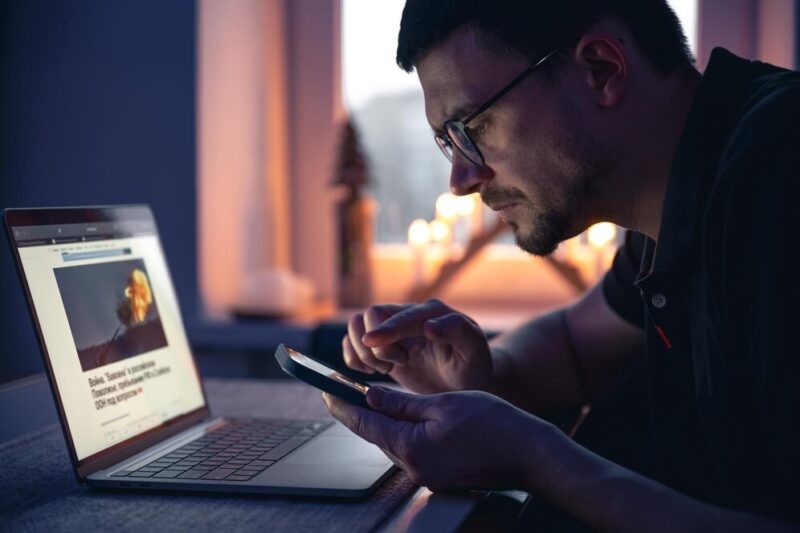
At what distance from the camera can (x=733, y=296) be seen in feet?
2.38

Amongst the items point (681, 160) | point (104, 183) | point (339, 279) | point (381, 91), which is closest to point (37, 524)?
point (681, 160)

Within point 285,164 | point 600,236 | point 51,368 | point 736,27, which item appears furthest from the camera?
point 285,164

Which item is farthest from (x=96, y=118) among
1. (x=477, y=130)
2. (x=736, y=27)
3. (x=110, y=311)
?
(x=736, y=27)

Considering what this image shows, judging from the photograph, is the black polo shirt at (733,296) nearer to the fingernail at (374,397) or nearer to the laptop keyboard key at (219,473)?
the fingernail at (374,397)

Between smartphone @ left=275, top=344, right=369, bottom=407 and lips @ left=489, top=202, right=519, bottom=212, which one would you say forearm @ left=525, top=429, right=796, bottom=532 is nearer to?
smartphone @ left=275, top=344, right=369, bottom=407

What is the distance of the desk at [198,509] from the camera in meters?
0.68

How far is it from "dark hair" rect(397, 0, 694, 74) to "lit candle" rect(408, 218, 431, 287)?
1248mm

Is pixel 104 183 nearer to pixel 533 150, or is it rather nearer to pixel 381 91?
pixel 533 150

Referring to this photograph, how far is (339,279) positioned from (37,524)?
166 centimetres

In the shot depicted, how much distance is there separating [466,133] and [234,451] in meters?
0.49

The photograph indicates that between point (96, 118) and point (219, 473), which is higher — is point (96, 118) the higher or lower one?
the higher one

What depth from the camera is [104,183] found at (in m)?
1.46

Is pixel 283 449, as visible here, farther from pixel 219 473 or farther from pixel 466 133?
pixel 466 133

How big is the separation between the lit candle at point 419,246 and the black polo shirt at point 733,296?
4.15 feet
